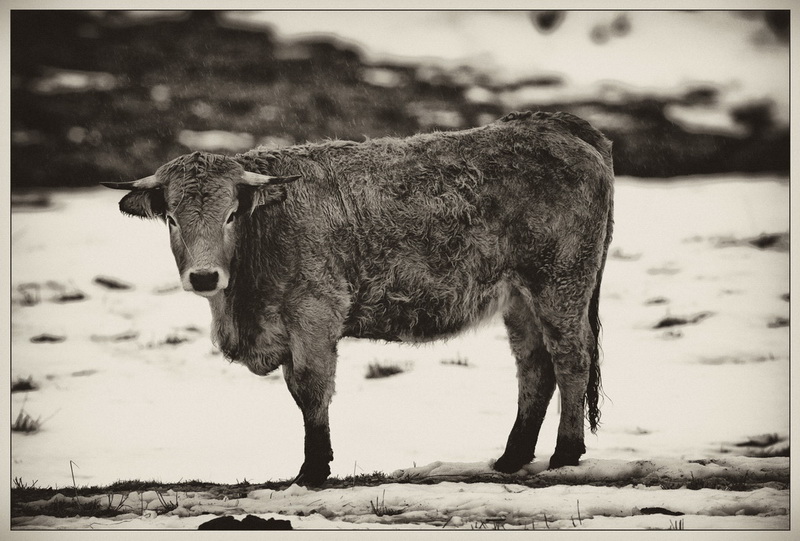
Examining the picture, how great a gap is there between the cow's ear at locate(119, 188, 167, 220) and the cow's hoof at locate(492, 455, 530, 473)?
2559mm

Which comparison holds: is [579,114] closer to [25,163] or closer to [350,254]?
[350,254]

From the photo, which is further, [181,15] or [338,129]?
[338,129]

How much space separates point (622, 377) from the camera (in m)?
6.34

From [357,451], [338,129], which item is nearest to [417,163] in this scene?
[338,129]

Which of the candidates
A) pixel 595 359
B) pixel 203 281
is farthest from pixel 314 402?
pixel 595 359

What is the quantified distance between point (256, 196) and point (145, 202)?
655 millimetres

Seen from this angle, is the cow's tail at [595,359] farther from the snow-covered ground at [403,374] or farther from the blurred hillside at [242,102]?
the blurred hillside at [242,102]

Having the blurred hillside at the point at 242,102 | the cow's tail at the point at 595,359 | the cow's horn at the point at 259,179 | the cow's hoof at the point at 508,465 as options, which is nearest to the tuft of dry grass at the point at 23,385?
the blurred hillside at the point at 242,102

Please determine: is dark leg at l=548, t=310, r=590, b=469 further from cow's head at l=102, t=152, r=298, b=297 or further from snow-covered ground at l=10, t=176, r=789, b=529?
cow's head at l=102, t=152, r=298, b=297

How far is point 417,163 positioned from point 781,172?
8.12ft

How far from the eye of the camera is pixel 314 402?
17.8ft

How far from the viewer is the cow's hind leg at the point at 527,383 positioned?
5.90 m

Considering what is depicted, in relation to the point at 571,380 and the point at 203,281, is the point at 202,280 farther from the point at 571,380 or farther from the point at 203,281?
the point at 571,380

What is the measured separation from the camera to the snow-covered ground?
607cm
